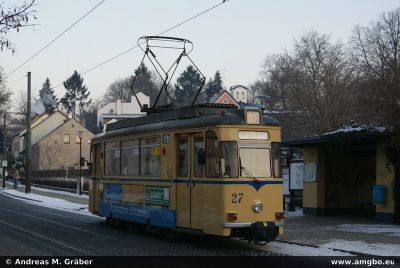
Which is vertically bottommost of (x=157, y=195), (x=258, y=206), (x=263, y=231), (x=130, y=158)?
(x=263, y=231)

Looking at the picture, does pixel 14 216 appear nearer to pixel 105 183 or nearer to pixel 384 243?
pixel 105 183

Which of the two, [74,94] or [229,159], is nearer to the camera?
[229,159]

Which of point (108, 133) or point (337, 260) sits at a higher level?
point (108, 133)

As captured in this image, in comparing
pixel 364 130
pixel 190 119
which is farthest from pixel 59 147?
pixel 190 119

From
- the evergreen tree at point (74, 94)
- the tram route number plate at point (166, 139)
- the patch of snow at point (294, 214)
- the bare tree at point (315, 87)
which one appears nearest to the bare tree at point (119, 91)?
the evergreen tree at point (74, 94)

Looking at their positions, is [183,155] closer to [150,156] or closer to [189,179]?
[189,179]

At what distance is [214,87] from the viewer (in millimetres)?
126312

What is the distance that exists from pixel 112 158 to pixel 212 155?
5629 millimetres

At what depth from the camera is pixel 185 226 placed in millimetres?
14438

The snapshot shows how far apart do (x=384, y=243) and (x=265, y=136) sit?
383cm

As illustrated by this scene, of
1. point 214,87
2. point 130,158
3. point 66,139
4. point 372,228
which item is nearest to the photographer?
point 130,158

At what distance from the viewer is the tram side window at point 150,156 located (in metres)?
15.7

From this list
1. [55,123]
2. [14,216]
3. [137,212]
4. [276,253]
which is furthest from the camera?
[55,123]

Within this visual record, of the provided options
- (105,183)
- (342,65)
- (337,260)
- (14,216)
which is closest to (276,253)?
(337,260)
